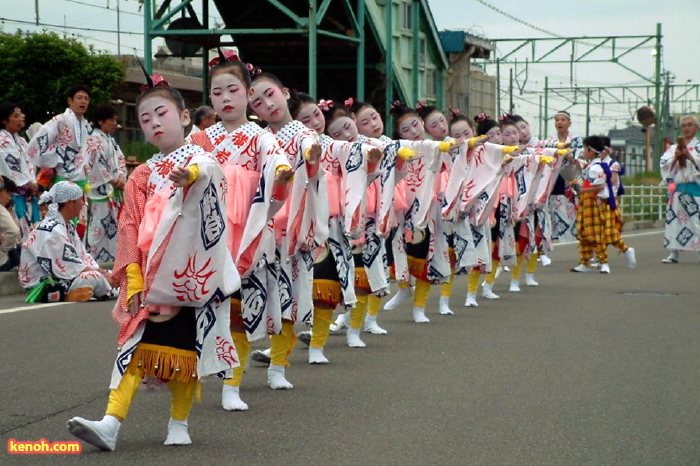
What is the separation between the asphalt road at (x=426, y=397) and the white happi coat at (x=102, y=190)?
3485mm

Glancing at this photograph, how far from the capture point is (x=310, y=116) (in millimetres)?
8039

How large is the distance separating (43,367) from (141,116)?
8.65 ft

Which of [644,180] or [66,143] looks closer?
[66,143]

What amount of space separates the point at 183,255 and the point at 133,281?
0.86 feet

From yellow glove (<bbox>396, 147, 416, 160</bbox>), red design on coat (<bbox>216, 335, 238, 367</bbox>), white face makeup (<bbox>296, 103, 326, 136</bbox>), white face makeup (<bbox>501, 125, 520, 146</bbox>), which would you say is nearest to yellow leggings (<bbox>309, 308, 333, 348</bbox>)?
white face makeup (<bbox>296, 103, 326, 136</bbox>)

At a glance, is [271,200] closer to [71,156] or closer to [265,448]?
[265,448]

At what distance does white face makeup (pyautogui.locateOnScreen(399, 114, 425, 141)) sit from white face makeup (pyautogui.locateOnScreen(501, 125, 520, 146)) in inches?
125

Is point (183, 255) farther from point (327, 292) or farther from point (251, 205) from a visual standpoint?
point (327, 292)

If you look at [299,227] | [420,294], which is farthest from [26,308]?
[299,227]

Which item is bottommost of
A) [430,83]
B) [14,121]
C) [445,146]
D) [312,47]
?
[445,146]

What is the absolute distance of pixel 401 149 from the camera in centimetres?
884

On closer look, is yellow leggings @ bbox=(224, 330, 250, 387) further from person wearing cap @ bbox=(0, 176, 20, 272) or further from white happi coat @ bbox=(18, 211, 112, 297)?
person wearing cap @ bbox=(0, 176, 20, 272)

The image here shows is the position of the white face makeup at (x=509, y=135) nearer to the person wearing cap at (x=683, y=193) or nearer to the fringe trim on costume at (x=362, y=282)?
the fringe trim on costume at (x=362, y=282)

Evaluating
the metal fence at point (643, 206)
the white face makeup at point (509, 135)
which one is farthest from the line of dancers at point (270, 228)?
the metal fence at point (643, 206)
